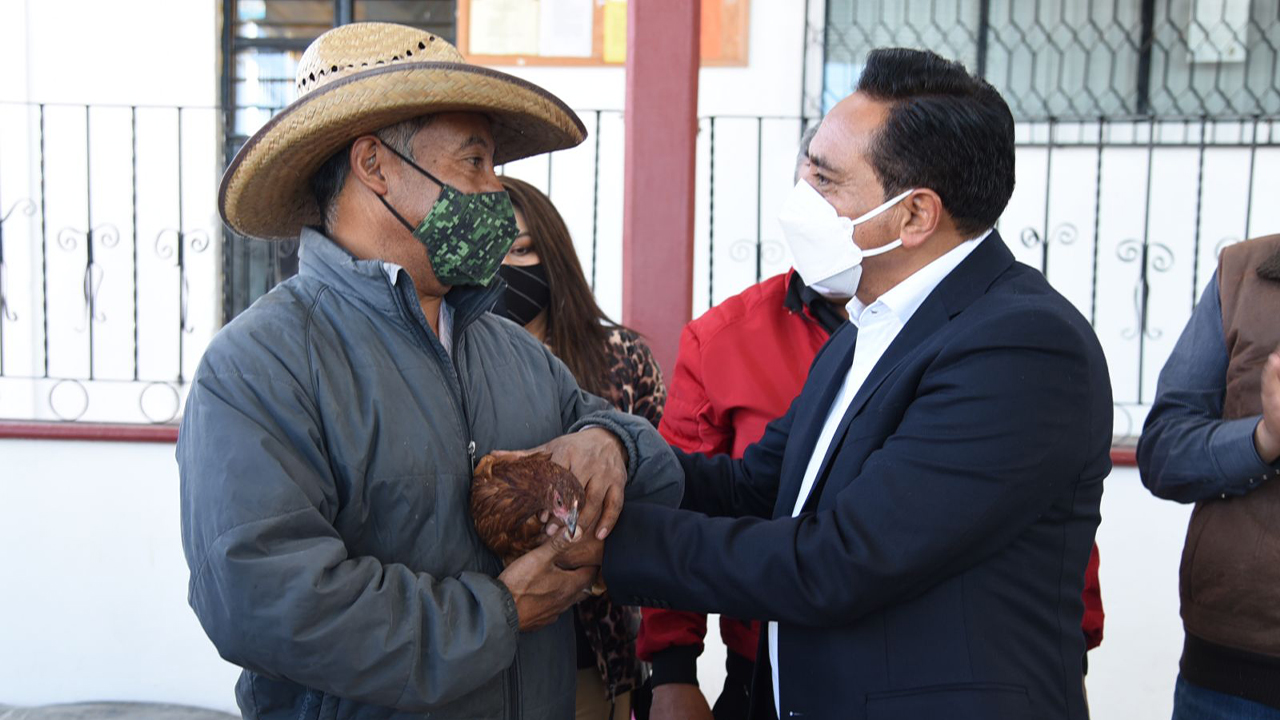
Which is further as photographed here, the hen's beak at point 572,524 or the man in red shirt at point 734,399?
the man in red shirt at point 734,399

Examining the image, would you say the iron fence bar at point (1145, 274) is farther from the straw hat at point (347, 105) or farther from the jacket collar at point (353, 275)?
the jacket collar at point (353, 275)

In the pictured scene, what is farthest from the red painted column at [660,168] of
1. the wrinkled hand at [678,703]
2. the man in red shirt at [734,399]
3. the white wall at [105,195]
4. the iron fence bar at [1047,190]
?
the white wall at [105,195]

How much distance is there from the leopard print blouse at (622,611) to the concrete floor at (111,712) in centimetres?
294

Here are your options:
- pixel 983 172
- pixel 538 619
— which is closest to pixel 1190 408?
pixel 983 172

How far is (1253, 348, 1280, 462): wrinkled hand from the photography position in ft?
7.31

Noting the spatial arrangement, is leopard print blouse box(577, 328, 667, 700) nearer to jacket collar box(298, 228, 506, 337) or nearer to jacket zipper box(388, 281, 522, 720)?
jacket zipper box(388, 281, 522, 720)

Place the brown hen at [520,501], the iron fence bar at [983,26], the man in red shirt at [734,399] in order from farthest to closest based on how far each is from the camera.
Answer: the iron fence bar at [983,26] → the man in red shirt at [734,399] → the brown hen at [520,501]

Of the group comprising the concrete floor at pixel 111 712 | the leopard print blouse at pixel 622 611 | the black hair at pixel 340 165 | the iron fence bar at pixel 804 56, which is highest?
the iron fence bar at pixel 804 56

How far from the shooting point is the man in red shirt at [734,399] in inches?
99.2

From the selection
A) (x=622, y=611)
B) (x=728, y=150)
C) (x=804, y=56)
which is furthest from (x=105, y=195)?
(x=622, y=611)

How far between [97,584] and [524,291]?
10.4 ft

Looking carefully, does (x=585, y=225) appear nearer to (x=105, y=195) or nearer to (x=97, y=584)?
(x=105, y=195)

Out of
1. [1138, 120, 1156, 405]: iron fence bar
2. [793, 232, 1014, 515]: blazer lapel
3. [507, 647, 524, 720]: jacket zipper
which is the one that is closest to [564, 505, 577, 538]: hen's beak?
[507, 647, 524, 720]: jacket zipper

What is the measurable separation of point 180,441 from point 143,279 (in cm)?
533
